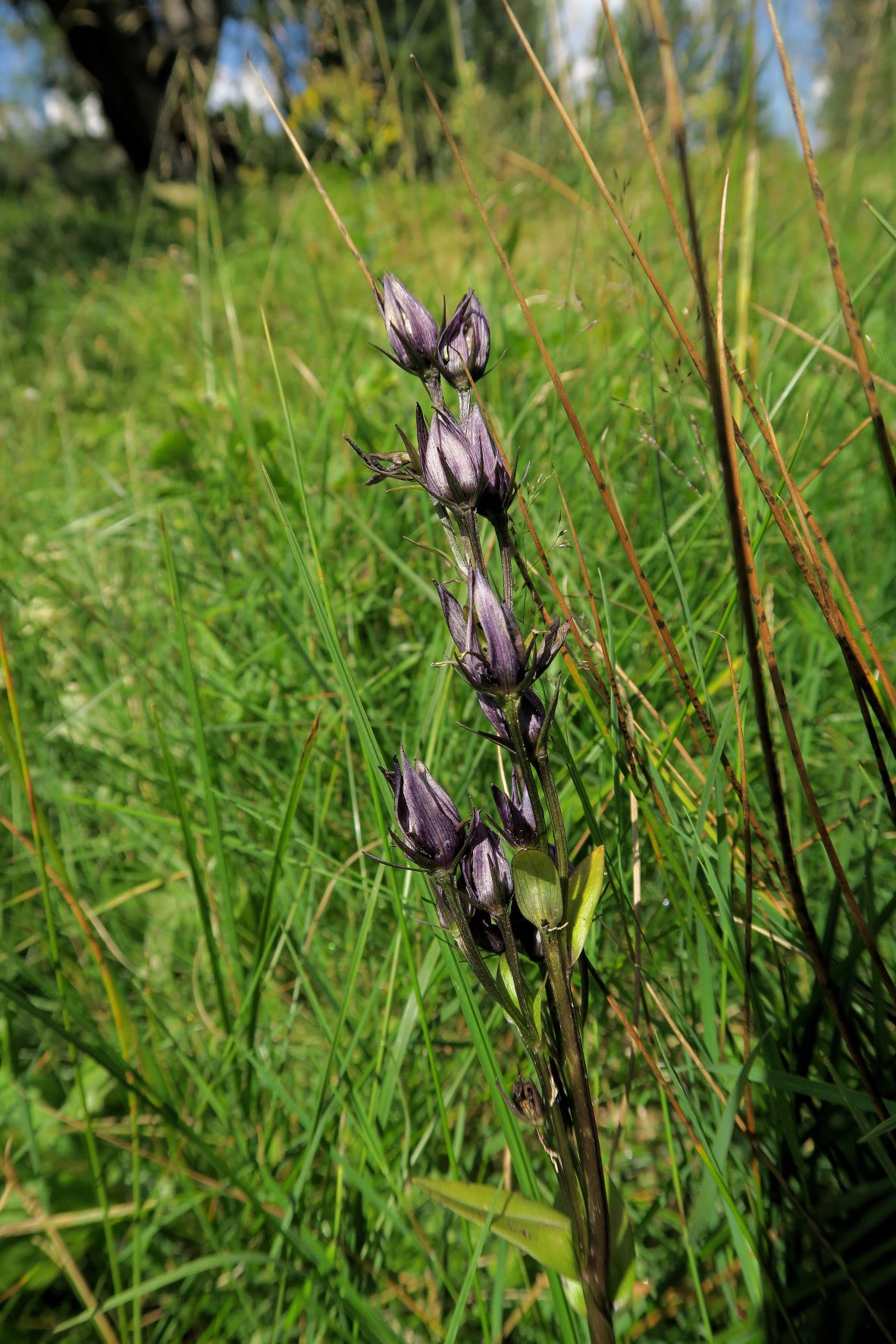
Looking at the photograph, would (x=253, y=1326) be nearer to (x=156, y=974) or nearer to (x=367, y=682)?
(x=156, y=974)

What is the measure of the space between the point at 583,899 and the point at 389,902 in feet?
1.33

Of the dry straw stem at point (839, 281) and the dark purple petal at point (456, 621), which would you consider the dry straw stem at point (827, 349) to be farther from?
the dark purple petal at point (456, 621)

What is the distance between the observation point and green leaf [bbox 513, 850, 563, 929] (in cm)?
53

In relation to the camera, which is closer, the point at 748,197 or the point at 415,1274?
the point at 415,1274

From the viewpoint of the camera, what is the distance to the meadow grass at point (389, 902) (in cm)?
67

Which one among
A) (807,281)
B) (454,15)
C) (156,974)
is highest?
(454,15)

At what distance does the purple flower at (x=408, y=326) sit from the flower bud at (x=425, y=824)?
0.98ft

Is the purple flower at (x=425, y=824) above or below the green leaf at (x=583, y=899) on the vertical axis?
above

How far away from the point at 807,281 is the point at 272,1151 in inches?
87.1

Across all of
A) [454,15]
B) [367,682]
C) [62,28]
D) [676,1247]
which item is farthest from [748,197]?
[62,28]

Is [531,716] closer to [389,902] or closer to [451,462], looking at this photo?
[451,462]

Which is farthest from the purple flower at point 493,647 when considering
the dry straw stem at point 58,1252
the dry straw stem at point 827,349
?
the dry straw stem at point 58,1252

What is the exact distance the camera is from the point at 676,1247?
767mm

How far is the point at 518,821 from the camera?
57 centimetres
